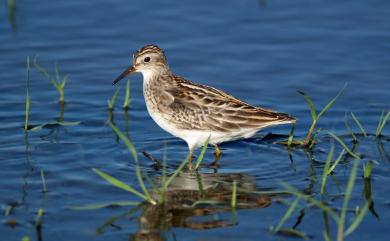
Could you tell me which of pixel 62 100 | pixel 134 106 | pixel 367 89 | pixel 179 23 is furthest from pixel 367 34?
pixel 62 100

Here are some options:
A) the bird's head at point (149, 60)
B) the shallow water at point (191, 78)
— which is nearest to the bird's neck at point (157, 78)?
the bird's head at point (149, 60)

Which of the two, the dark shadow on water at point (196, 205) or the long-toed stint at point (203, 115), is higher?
the long-toed stint at point (203, 115)

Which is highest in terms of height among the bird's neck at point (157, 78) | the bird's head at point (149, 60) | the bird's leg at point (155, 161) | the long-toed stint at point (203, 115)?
the bird's head at point (149, 60)

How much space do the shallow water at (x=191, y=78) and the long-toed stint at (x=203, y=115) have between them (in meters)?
0.37

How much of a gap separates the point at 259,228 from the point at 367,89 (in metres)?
5.77

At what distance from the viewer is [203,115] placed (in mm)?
12914

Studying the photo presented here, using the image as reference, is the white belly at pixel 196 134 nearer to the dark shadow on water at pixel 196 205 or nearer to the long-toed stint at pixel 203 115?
the long-toed stint at pixel 203 115

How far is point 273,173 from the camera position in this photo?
12.2 meters

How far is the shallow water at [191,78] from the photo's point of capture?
10.6 m

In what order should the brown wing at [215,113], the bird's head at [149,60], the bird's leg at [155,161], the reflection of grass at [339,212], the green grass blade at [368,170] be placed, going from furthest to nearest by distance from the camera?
the bird's head at [149,60] < the brown wing at [215,113] < the bird's leg at [155,161] < the green grass blade at [368,170] < the reflection of grass at [339,212]

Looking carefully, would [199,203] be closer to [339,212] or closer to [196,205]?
[196,205]

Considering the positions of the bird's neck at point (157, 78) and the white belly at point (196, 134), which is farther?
the bird's neck at point (157, 78)

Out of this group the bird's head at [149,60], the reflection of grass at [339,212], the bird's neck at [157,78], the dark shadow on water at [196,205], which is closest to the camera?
the reflection of grass at [339,212]

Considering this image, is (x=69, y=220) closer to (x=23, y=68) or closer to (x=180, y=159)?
(x=180, y=159)
